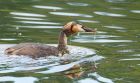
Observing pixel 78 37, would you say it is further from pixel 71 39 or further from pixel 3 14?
pixel 3 14

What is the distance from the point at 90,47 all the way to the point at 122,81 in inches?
143

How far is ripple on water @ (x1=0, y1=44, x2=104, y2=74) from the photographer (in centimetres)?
1348

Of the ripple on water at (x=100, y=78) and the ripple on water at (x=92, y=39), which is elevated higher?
the ripple on water at (x=100, y=78)

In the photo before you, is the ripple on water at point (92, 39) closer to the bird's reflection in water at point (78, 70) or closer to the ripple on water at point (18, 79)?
the bird's reflection in water at point (78, 70)

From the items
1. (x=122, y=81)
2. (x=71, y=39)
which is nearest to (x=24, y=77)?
(x=122, y=81)

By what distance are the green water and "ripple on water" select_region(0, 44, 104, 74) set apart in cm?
26

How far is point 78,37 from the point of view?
57.6ft

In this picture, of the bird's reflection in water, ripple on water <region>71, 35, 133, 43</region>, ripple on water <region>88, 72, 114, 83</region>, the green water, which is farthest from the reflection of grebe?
ripple on water <region>88, 72, 114, 83</region>

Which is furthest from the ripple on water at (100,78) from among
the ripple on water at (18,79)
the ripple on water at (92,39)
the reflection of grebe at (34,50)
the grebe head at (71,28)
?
the ripple on water at (92,39)

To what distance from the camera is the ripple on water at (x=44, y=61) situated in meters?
13.5

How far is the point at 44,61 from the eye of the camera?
14.3m

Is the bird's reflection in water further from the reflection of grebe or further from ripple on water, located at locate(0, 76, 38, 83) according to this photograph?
the reflection of grebe

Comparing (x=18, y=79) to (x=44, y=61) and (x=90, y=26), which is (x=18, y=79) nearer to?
(x=44, y=61)

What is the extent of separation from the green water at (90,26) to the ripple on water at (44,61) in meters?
0.26
